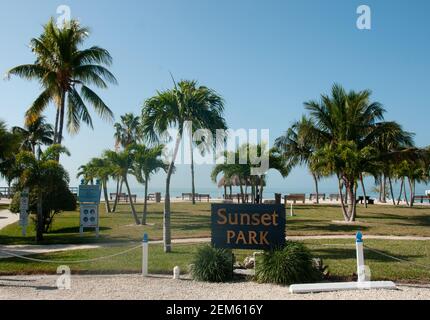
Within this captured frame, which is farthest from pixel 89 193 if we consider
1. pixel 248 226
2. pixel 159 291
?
pixel 159 291

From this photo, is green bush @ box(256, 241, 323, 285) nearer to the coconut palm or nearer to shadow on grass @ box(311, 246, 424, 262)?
shadow on grass @ box(311, 246, 424, 262)

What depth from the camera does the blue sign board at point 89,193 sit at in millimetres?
19156

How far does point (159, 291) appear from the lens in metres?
8.30

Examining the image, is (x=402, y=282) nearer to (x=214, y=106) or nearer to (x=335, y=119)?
(x=214, y=106)

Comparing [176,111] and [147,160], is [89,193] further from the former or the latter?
[176,111]

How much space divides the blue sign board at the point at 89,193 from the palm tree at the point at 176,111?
672 centimetres

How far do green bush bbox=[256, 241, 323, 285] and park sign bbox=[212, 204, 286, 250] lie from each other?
1.33 feet

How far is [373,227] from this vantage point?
20062mm

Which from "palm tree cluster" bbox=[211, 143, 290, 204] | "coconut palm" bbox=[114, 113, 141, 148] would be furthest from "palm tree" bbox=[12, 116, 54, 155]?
"palm tree cluster" bbox=[211, 143, 290, 204]

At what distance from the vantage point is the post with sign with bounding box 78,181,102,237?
18547 millimetres

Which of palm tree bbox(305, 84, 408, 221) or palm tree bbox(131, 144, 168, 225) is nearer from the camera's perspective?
palm tree bbox(131, 144, 168, 225)

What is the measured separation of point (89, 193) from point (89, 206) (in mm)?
792

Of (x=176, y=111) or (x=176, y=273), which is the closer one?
(x=176, y=273)

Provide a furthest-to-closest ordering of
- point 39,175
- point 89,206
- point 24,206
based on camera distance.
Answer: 1. point 89,206
2. point 24,206
3. point 39,175
